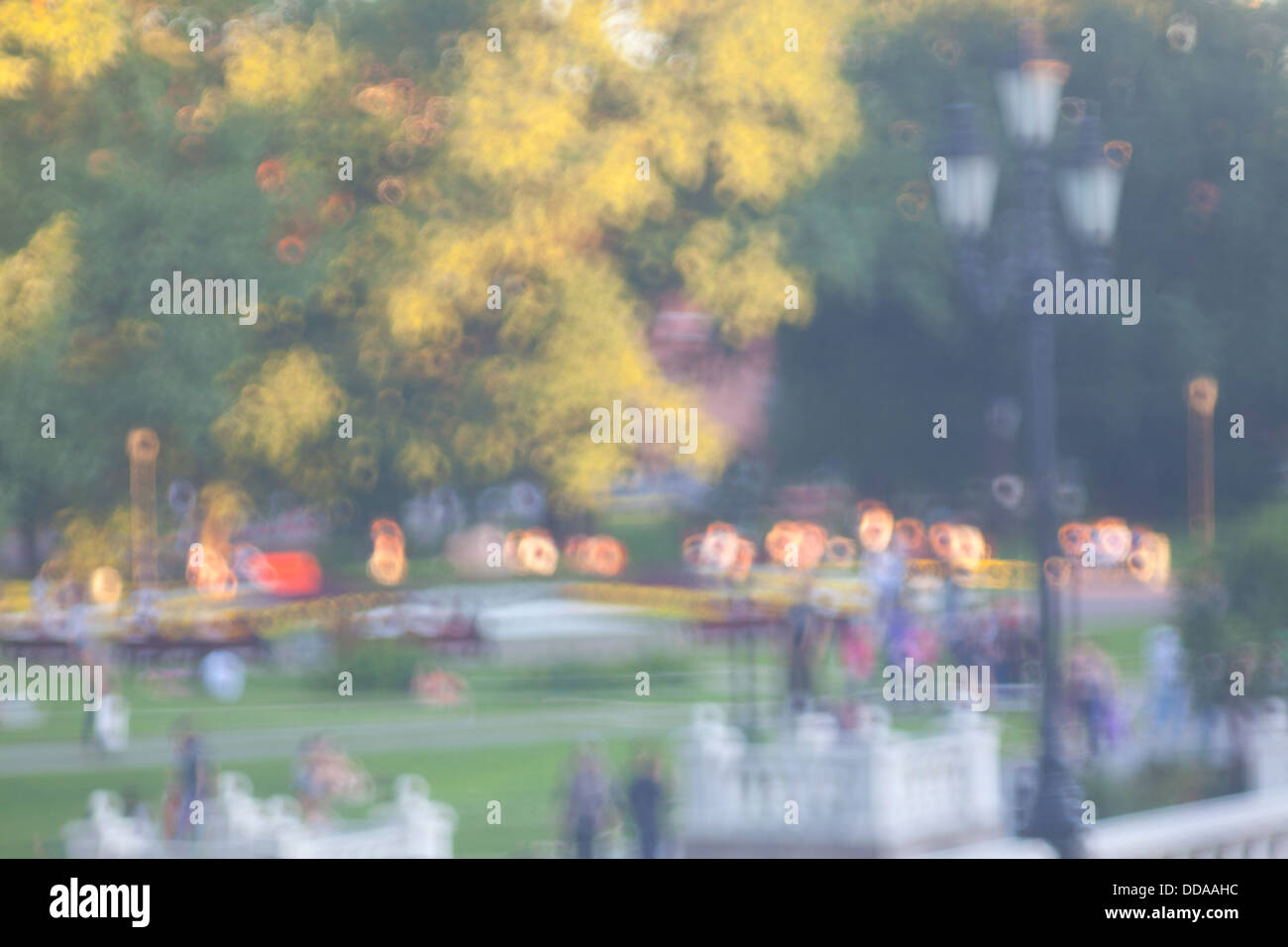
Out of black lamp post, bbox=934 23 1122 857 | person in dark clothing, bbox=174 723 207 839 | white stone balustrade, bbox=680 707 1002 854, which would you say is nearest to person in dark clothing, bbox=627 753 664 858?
white stone balustrade, bbox=680 707 1002 854

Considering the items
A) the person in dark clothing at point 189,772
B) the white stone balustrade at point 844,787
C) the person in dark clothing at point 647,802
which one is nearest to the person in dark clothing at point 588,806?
the person in dark clothing at point 647,802

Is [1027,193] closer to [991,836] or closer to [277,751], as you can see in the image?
[991,836]

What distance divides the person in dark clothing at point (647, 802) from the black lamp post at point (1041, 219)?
321 cm

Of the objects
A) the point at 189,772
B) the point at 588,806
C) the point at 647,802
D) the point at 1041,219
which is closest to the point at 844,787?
the point at 647,802

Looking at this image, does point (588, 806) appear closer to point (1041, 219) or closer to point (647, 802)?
point (647, 802)

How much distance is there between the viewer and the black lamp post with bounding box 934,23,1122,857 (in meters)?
13.5

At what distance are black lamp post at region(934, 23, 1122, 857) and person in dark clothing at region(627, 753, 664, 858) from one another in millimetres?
3211

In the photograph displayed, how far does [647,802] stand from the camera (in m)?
15.6

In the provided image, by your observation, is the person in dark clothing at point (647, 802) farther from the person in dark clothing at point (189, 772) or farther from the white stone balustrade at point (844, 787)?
the person in dark clothing at point (189, 772)

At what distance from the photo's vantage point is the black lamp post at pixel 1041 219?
13.5 metres

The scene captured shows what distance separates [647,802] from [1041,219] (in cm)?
554

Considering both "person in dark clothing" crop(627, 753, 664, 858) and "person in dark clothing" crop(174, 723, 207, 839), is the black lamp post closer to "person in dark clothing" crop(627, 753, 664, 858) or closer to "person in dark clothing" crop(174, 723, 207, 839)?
"person in dark clothing" crop(627, 753, 664, 858)

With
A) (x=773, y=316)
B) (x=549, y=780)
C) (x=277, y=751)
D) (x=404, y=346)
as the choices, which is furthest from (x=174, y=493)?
(x=549, y=780)
